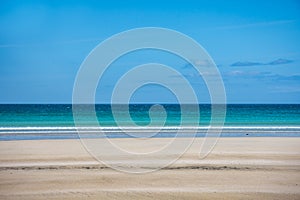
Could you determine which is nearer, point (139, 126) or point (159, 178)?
point (159, 178)

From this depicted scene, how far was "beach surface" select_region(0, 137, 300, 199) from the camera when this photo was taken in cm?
800

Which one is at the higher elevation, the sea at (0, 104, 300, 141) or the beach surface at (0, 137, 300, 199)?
the sea at (0, 104, 300, 141)

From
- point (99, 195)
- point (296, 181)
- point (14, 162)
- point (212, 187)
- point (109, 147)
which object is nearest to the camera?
point (99, 195)

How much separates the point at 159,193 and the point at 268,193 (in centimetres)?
203

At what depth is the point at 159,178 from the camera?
9.38 metres

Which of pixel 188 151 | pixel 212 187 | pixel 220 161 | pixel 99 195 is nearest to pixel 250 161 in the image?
pixel 220 161

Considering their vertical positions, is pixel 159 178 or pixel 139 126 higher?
pixel 139 126

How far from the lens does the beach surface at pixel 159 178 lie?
26.2 ft

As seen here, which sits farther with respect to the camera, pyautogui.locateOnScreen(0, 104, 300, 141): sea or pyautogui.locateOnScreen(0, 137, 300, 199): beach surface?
pyautogui.locateOnScreen(0, 104, 300, 141): sea

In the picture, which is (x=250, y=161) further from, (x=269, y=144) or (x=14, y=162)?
(x=14, y=162)

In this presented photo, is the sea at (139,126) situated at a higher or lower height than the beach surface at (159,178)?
higher

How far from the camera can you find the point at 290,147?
51.8 feet

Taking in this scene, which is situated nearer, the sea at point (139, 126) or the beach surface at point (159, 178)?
the beach surface at point (159, 178)

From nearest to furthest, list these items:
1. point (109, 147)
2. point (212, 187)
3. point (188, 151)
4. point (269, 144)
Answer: point (212, 187), point (188, 151), point (109, 147), point (269, 144)
